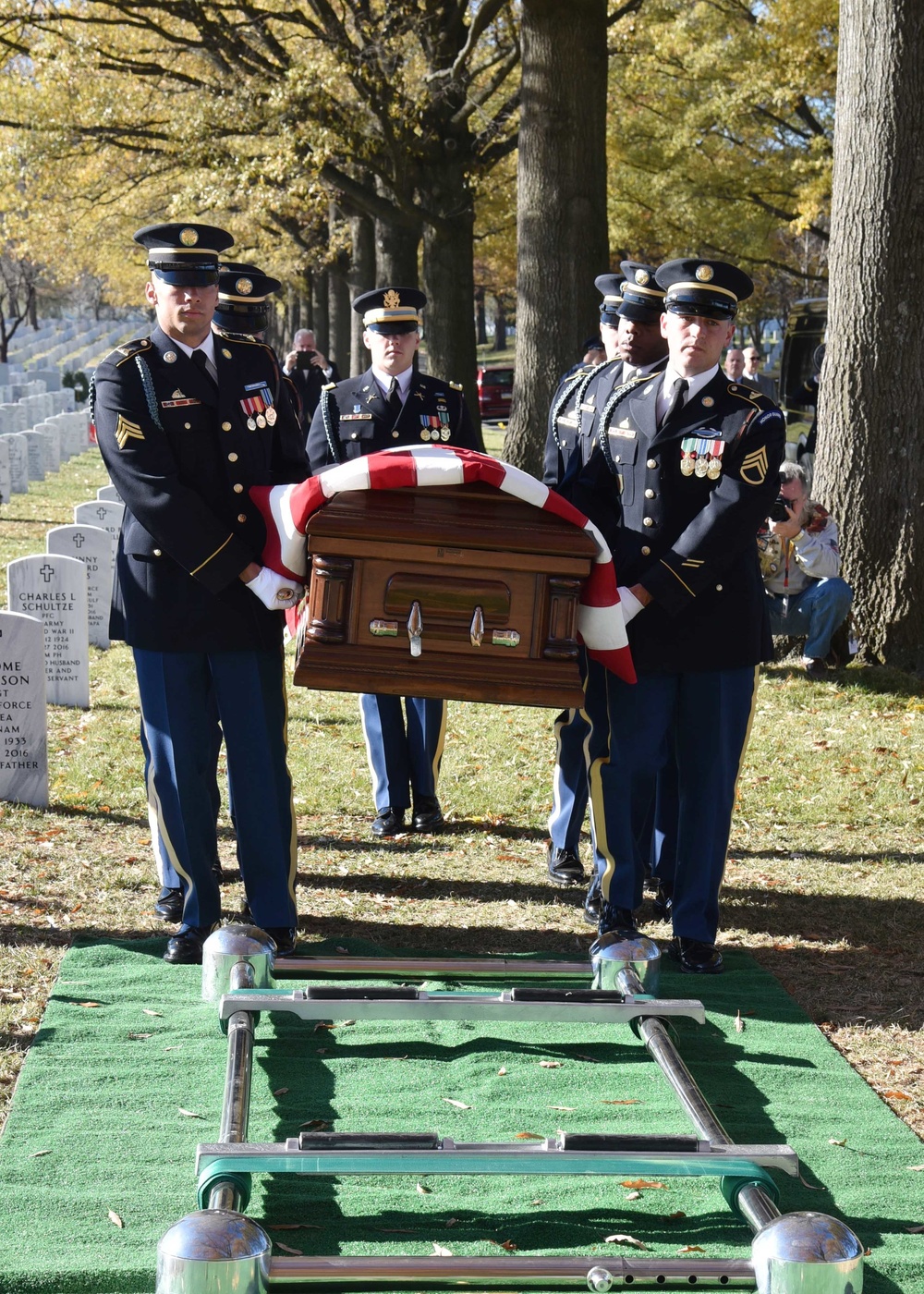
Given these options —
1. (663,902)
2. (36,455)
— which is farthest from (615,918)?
(36,455)

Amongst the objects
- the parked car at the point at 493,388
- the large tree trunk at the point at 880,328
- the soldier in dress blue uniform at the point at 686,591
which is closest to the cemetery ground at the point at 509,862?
the soldier in dress blue uniform at the point at 686,591

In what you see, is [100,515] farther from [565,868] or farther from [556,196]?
[565,868]

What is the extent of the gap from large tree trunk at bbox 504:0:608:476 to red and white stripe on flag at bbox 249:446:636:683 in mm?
8537

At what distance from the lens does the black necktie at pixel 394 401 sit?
652 centimetres

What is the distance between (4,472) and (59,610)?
9601 mm

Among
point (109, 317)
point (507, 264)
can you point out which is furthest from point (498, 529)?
point (109, 317)

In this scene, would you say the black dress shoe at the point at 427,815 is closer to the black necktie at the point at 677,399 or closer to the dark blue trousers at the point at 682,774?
the dark blue trousers at the point at 682,774

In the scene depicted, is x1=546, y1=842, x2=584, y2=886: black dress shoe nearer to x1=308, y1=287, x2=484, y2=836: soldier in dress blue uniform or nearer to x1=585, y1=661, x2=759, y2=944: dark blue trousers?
x1=308, y1=287, x2=484, y2=836: soldier in dress blue uniform

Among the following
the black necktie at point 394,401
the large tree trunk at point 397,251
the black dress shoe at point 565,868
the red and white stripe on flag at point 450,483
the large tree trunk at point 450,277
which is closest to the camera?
the red and white stripe on flag at point 450,483

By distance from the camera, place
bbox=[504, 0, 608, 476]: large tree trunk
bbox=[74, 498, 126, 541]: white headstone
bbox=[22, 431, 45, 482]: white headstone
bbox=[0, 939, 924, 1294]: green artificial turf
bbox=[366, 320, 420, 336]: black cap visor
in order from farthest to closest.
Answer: bbox=[22, 431, 45, 482]: white headstone, bbox=[504, 0, 608, 476]: large tree trunk, bbox=[74, 498, 126, 541]: white headstone, bbox=[366, 320, 420, 336]: black cap visor, bbox=[0, 939, 924, 1294]: green artificial turf

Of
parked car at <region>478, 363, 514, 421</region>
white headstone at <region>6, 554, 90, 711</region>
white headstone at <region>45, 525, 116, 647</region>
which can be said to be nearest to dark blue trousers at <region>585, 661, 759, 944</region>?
white headstone at <region>6, 554, 90, 711</region>

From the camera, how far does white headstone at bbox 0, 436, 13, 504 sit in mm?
17203

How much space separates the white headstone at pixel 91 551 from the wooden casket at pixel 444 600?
231 inches

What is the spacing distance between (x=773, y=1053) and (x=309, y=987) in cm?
142
